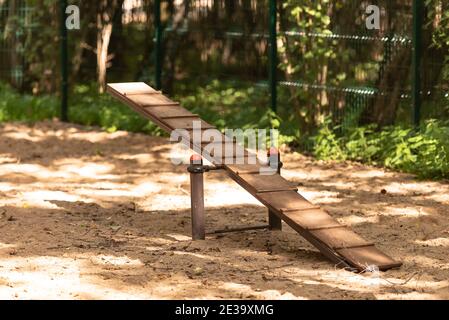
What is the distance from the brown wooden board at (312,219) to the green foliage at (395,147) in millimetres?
3143

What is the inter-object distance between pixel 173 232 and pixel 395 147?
3620 millimetres

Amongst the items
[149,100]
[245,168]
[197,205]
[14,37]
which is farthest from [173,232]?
[14,37]

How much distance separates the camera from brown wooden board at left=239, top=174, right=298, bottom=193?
325 inches

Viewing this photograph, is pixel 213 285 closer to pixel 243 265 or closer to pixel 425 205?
pixel 243 265

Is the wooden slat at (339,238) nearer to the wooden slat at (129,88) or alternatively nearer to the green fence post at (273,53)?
the wooden slat at (129,88)

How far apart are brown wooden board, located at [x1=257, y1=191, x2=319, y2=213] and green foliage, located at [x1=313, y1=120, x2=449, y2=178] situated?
303cm

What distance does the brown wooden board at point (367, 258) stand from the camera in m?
7.43

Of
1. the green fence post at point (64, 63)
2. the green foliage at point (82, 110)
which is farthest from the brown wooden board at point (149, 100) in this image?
the green fence post at point (64, 63)

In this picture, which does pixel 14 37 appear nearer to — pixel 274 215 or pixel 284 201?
pixel 274 215

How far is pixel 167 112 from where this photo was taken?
30.4 ft

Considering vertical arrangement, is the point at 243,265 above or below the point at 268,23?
below
